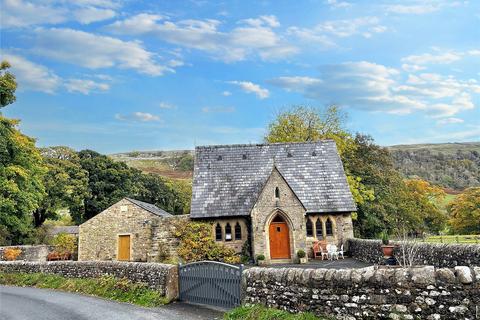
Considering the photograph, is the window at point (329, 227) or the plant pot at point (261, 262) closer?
the plant pot at point (261, 262)

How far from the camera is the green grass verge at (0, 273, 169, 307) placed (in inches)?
572

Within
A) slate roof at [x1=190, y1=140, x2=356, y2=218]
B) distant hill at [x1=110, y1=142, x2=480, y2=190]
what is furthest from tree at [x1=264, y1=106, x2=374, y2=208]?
distant hill at [x1=110, y1=142, x2=480, y2=190]

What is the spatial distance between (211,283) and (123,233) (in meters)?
15.4

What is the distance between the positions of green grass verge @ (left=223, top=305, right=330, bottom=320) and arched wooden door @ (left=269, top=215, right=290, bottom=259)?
14.9 metres

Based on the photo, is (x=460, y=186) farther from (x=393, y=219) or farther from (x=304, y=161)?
(x=304, y=161)

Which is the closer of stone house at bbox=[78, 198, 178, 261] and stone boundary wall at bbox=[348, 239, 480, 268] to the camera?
stone boundary wall at bbox=[348, 239, 480, 268]

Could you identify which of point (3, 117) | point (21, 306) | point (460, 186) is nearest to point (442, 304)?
point (21, 306)

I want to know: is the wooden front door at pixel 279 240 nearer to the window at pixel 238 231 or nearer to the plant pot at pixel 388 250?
the window at pixel 238 231

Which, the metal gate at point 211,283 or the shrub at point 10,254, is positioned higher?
the shrub at point 10,254

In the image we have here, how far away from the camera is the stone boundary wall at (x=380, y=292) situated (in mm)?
7289

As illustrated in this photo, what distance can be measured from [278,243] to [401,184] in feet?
88.3

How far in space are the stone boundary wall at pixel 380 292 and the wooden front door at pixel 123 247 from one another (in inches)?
715

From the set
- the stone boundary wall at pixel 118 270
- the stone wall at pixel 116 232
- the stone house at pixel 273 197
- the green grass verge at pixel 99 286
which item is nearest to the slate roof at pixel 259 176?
the stone house at pixel 273 197

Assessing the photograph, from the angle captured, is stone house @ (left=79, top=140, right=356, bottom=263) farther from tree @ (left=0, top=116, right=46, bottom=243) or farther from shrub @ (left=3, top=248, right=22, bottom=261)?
tree @ (left=0, top=116, right=46, bottom=243)
